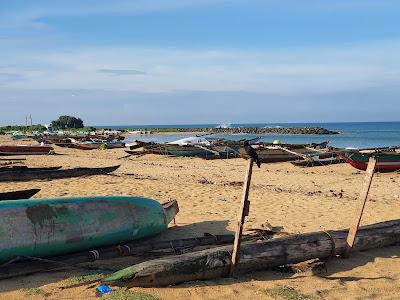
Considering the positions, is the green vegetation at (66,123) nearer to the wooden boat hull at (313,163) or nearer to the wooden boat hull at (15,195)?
the wooden boat hull at (313,163)

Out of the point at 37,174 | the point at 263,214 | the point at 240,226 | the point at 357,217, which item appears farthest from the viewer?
the point at 37,174

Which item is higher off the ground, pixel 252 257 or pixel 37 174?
pixel 252 257

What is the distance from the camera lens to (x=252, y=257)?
555 centimetres

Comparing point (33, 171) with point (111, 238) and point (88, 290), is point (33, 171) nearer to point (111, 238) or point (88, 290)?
point (111, 238)

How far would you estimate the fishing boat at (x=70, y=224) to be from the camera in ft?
18.4

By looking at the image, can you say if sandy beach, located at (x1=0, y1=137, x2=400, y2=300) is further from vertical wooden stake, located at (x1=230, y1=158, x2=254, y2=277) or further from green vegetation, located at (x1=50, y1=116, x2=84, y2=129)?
green vegetation, located at (x1=50, y1=116, x2=84, y2=129)

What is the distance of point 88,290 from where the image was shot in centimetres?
490

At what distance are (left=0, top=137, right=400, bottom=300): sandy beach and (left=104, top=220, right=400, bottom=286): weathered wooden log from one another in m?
0.11

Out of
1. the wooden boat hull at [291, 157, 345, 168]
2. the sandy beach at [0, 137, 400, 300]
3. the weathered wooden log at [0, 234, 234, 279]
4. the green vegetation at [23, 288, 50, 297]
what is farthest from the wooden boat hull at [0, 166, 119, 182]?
the wooden boat hull at [291, 157, 345, 168]

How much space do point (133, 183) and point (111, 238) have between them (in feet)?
23.3

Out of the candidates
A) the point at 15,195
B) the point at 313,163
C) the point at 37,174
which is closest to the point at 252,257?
the point at 15,195

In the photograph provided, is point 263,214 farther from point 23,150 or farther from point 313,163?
point 23,150

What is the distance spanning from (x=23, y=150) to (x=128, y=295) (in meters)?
25.6

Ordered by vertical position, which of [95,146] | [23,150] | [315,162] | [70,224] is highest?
[70,224]
